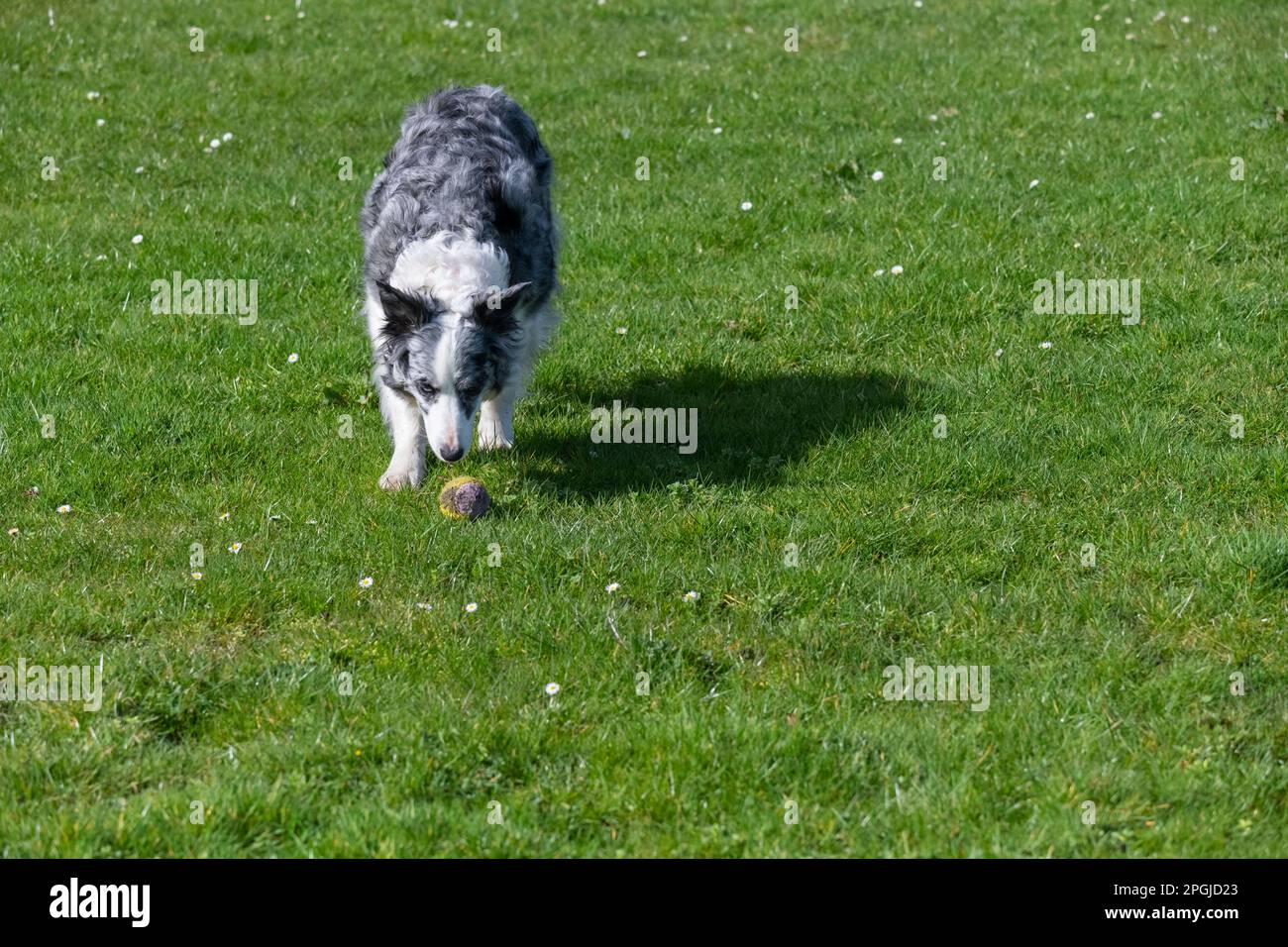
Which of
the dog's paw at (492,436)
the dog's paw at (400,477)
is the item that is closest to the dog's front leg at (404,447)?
the dog's paw at (400,477)

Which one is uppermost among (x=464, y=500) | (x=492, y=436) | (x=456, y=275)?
(x=456, y=275)

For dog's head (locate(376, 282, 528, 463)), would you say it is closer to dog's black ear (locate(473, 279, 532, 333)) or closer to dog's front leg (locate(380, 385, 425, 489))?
dog's black ear (locate(473, 279, 532, 333))

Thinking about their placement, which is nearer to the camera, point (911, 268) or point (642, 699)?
point (642, 699)

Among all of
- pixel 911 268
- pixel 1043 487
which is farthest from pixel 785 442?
pixel 911 268

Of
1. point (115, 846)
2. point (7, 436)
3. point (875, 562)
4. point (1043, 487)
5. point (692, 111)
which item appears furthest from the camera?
point (692, 111)

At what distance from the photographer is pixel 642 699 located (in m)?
5.87

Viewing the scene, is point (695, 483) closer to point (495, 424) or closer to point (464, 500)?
point (464, 500)

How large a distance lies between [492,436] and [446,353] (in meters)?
1.38

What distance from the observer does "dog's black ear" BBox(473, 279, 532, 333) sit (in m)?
7.41

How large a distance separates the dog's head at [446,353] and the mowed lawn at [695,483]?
537mm

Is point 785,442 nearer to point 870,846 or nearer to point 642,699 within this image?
point 642,699

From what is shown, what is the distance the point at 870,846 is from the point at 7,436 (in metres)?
5.76

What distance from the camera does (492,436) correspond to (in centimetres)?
865

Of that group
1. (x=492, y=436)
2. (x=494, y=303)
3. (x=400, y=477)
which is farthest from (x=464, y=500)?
(x=492, y=436)
